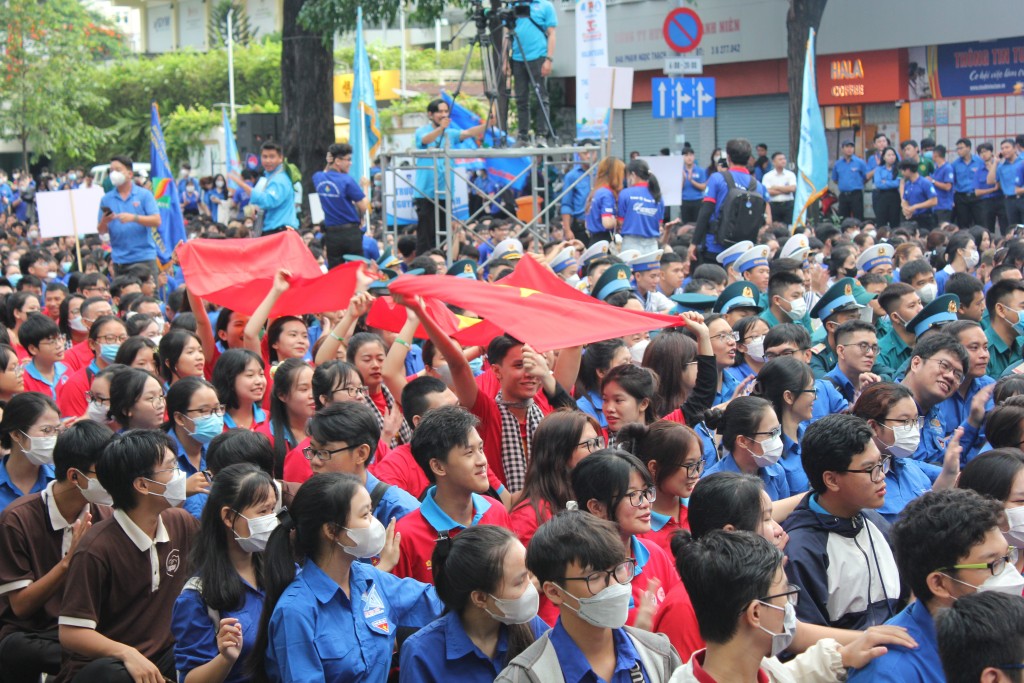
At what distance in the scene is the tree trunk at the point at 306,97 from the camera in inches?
877

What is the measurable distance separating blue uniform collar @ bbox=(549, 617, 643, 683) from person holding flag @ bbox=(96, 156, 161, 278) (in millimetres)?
10362

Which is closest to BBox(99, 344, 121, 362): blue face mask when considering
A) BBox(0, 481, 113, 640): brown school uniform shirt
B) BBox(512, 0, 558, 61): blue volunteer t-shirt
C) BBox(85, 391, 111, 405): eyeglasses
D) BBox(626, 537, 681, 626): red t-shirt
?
BBox(85, 391, 111, 405): eyeglasses

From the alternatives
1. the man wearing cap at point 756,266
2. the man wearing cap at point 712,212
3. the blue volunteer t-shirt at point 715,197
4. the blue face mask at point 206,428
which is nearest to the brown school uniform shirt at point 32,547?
the blue face mask at point 206,428

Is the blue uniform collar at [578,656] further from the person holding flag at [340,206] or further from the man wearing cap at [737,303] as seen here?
the person holding flag at [340,206]

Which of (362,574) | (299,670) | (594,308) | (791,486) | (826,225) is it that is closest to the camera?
(299,670)

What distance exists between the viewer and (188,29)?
7225 cm

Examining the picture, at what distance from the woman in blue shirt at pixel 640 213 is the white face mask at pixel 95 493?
329 inches

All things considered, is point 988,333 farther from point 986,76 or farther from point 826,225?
point 986,76

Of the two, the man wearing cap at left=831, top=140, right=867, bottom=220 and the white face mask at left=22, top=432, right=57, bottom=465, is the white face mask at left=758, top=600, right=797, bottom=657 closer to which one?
the white face mask at left=22, top=432, right=57, bottom=465

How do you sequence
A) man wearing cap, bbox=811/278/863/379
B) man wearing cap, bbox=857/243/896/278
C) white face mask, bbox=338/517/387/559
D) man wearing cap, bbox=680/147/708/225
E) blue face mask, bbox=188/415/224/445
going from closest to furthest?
white face mask, bbox=338/517/387/559 < blue face mask, bbox=188/415/224/445 < man wearing cap, bbox=811/278/863/379 < man wearing cap, bbox=857/243/896/278 < man wearing cap, bbox=680/147/708/225

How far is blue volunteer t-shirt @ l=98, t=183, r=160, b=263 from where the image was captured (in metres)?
13.7

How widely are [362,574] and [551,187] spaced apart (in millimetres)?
15850

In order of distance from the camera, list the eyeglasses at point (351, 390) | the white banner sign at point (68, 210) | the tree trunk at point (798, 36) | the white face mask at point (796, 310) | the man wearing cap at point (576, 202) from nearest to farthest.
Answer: the eyeglasses at point (351, 390)
the white face mask at point (796, 310)
the white banner sign at point (68, 210)
the man wearing cap at point (576, 202)
the tree trunk at point (798, 36)

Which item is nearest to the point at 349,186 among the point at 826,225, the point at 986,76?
the point at 826,225
